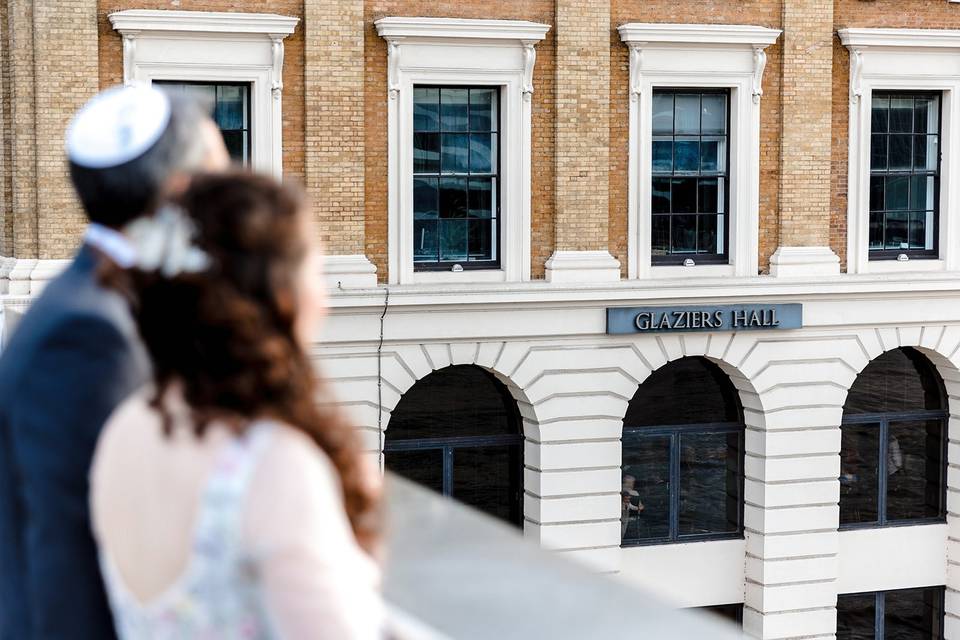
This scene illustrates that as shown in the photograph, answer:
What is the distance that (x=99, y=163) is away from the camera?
8.71 feet

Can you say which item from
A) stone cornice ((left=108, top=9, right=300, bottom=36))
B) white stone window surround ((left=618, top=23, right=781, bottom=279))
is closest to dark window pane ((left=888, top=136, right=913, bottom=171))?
white stone window surround ((left=618, top=23, right=781, bottom=279))

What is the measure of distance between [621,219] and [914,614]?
8.95 m

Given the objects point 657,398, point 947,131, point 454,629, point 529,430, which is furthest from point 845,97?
point 454,629

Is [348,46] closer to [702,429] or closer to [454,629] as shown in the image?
[702,429]

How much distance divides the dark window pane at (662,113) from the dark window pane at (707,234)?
1.57m

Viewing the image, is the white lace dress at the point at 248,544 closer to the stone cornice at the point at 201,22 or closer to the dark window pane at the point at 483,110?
the stone cornice at the point at 201,22

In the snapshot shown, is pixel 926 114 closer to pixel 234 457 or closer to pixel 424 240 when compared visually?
pixel 424 240

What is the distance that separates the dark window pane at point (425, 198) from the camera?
2334 centimetres

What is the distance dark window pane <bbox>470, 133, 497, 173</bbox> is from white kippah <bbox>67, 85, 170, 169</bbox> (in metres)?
20.9

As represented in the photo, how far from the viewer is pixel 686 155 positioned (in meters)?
24.5

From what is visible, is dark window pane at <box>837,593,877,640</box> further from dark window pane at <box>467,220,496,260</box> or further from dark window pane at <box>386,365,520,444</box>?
dark window pane at <box>467,220,496,260</box>

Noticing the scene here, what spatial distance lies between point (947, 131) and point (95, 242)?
80.7ft

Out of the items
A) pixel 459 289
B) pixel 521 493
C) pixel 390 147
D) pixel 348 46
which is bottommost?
pixel 521 493

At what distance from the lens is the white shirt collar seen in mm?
2629
